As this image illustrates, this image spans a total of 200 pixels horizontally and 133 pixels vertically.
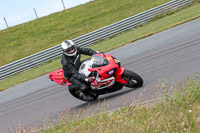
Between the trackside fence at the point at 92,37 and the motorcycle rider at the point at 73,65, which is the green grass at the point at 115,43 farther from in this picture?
the motorcycle rider at the point at 73,65

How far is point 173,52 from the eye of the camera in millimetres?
11906

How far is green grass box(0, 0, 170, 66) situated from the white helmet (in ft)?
70.2

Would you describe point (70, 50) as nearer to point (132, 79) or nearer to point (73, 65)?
point (73, 65)

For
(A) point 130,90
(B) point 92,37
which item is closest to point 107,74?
(A) point 130,90

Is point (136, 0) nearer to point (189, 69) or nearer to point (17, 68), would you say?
point (17, 68)

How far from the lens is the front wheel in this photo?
8453 mm

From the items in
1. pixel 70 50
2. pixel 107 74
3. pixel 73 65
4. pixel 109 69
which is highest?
pixel 70 50

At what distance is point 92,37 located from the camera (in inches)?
967

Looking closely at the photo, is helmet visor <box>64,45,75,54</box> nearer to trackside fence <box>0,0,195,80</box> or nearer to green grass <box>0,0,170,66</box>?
trackside fence <box>0,0,195,80</box>

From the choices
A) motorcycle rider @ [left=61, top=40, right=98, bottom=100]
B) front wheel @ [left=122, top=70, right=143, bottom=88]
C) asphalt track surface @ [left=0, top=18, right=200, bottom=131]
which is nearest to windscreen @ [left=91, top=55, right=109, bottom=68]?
motorcycle rider @ [left=61, top=40, right=98, bottom=100]

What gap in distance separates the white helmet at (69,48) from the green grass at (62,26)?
70.2 ft

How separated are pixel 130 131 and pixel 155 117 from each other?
55 cm

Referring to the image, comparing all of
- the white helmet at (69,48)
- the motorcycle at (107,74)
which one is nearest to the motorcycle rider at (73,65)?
the white helmet at (69,48)

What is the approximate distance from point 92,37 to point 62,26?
37.3 feet
